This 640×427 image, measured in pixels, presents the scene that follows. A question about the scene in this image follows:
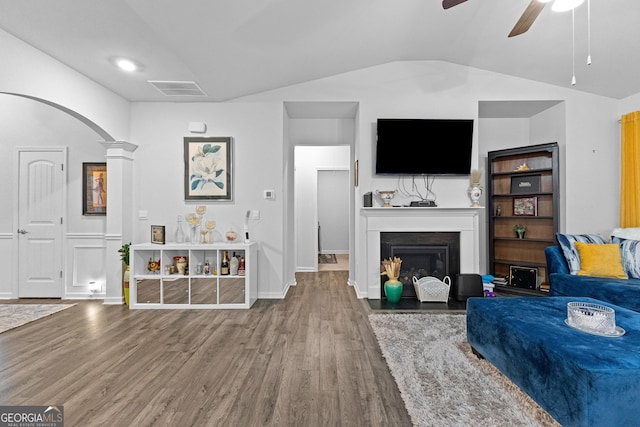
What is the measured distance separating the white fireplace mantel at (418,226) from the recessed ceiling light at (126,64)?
2976 mm

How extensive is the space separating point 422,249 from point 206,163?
3.09m

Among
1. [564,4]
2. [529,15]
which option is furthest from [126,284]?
[564,4]

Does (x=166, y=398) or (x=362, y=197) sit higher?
(x=362, y=197)

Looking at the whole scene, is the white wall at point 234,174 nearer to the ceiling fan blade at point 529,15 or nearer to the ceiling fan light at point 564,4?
the ceiling fan blade at point 529,15

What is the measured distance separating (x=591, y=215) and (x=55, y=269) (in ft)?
23.4

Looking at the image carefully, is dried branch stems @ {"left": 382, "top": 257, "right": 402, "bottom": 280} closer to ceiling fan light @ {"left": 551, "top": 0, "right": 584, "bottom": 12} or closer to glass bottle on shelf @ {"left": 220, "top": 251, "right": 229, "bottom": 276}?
glass bottle on shelf @ {"left": 220, "top": 251, "right": 229, "bottom": 276}

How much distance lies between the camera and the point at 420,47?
13.1ft

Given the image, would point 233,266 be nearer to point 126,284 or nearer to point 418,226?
point 126,284

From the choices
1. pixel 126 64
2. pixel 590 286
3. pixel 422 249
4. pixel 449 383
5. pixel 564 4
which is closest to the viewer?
pixel 449 383

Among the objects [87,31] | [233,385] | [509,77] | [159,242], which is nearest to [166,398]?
[233,385]

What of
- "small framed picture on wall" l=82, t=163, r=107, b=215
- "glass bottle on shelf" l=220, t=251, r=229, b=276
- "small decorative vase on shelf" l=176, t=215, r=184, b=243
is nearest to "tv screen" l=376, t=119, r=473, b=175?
"glass bottle on shelf" l=220, t=251, r=229, b=276

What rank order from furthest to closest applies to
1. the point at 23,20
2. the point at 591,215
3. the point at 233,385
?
1. the point at 591,215
2. the point at 23,20
3. the point at 233,385

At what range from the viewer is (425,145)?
4.30 meters

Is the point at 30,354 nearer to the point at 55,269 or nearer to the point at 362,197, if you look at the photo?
the point at 55,269
